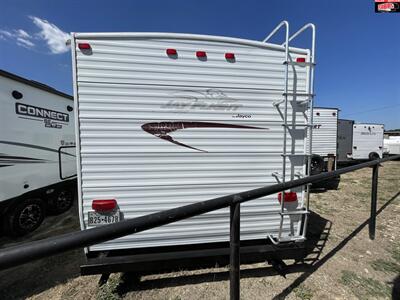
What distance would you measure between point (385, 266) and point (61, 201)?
7.02 meters

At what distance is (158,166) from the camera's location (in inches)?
117

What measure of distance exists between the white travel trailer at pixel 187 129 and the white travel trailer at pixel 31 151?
9.47ft

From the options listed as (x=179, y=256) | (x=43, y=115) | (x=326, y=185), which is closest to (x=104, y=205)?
(x=179, y=256)

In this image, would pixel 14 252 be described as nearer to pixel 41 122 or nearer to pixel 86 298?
pixel 86 298

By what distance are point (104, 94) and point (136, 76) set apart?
424 millimetres

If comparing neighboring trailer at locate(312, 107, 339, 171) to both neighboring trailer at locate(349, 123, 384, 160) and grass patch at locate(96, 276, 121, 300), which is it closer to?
neighboring trailer at locate(349, 123, 384, 160)

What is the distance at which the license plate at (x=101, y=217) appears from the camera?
2.83m

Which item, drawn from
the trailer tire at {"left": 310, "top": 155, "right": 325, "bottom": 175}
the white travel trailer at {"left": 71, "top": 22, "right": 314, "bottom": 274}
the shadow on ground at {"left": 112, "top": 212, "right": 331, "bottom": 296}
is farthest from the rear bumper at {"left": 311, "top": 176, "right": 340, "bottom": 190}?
the white travel trailer at {"left": 71, "top": 22, "right": 314, "bottom": 274}

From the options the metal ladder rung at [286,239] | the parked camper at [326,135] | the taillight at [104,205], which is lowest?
the metal ladder rung at [286,239]

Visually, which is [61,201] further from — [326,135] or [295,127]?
[326,135]

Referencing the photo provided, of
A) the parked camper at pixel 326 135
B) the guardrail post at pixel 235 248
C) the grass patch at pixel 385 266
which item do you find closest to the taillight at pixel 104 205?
the guardrail post at pixel 235 248

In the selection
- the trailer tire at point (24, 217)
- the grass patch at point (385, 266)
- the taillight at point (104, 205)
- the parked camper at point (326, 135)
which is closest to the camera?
the taillight at point (104, 205)

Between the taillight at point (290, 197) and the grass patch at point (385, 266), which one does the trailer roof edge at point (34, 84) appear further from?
the grass patch at point (385, 266)

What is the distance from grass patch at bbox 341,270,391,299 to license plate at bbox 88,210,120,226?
3.02m
